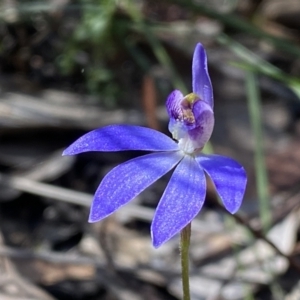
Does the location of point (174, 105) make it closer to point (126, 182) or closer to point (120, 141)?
point (120, 141)

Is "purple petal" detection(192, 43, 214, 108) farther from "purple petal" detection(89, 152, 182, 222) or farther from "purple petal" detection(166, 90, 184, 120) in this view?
"purple petal" detection(89, 152, 182, 222)

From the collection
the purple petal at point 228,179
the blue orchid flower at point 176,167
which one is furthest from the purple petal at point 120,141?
the purple petal at point 228,179

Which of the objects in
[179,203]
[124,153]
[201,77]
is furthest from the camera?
[124,153]

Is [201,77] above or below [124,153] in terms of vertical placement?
above

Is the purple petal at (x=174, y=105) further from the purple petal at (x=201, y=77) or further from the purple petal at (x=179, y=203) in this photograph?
the purple petal at (x=179, y=203)

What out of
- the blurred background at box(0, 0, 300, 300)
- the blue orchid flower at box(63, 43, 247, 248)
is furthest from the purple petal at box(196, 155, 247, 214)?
the blurred background at box(0, 0, 300, 300)

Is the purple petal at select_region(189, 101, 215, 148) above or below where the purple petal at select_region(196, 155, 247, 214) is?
below

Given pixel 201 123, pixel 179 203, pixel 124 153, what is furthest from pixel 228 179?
pixel 124 153
